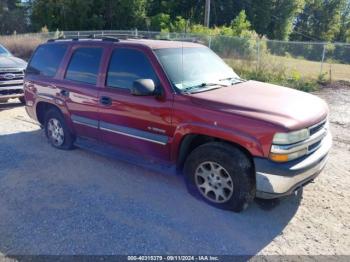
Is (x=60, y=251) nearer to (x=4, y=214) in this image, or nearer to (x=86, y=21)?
(x=4, y=214)

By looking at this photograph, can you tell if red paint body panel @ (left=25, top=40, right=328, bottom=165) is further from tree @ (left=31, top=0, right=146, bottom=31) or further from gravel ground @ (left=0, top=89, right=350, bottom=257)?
tree @ (left=31, top=0, right=146, bottom=31)

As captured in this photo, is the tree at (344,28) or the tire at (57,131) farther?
the tree at (344,28)

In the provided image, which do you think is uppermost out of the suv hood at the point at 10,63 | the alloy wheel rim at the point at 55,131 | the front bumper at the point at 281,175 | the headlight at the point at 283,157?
the suv hood at the point at 10,63

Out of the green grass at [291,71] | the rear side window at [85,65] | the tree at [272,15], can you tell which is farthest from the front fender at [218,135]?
the tree at [272,15]

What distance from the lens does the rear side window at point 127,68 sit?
456 centimetres

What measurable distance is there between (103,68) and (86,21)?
40713 millimetres

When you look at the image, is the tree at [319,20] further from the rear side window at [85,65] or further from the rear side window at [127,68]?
the rear side window at [127,68]

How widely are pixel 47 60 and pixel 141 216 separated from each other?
3.56 metres

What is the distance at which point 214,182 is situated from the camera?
412 centimetres

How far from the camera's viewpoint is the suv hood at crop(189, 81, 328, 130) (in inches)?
146

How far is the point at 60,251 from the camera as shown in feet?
11.1

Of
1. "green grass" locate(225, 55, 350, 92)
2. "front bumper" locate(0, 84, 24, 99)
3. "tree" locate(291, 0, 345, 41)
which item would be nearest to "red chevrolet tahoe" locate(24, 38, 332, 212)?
"front bumper" locate(0, 84, 24, 99)

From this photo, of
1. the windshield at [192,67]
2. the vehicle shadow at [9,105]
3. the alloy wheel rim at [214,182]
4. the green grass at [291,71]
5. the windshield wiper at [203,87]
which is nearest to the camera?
the alloy wheel rim at [214,182]

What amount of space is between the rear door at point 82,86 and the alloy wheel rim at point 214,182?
6.35ft
